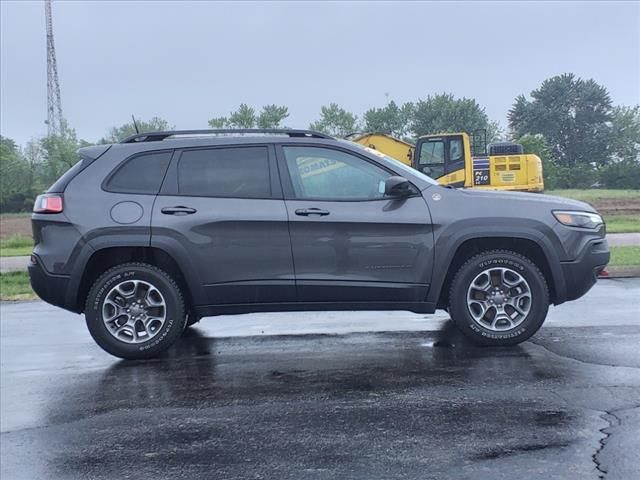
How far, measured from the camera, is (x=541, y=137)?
21.7m

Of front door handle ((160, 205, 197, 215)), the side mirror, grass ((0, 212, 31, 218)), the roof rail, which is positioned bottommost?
grass ((0, 212, 31, 218))

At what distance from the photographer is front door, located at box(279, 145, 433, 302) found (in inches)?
217

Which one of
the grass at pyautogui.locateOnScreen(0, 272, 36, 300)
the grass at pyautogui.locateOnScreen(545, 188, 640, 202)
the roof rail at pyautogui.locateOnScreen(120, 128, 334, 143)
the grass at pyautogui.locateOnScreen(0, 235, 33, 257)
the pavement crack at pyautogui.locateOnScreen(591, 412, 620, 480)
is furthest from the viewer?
the grass at pyautogui.locateOnScreen(0, 235, 33, 257)

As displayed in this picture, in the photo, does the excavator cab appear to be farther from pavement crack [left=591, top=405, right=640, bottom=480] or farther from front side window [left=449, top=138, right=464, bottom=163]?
pavement crack [left=591, top=405, right=640, bottom=480]

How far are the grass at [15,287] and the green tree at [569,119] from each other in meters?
15.5

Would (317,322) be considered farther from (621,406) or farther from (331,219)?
(621,406)

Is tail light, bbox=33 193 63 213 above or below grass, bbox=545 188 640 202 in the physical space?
above

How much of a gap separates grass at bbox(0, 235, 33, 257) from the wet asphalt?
1611cm

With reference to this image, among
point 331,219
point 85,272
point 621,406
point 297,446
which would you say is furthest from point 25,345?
point 621,406

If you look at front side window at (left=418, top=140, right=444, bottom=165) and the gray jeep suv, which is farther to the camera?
front side window at (left=418, top=140, right=444, bottom=165)

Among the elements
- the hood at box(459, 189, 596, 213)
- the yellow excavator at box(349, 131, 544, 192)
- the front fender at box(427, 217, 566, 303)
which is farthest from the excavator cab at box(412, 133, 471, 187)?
the front fender at box(427, 217, 566, 303)

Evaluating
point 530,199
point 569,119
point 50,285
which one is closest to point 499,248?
point 530,199

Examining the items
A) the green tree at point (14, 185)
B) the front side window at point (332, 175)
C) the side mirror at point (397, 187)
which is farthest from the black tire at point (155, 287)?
the green tree at point (14, 185)

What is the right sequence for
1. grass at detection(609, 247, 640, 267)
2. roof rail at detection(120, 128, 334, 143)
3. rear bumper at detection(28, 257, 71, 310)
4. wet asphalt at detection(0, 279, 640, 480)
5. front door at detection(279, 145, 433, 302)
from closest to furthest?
wet asphalt at detection(0, 279, 640, 480) → front door at detection(279, 145, 433, 302) → rear bumper at detection(28, 257, 71, 310) → roof rail at detection(120, 128, 334, 143) → grass at detection(609, 247, 640, 267)
